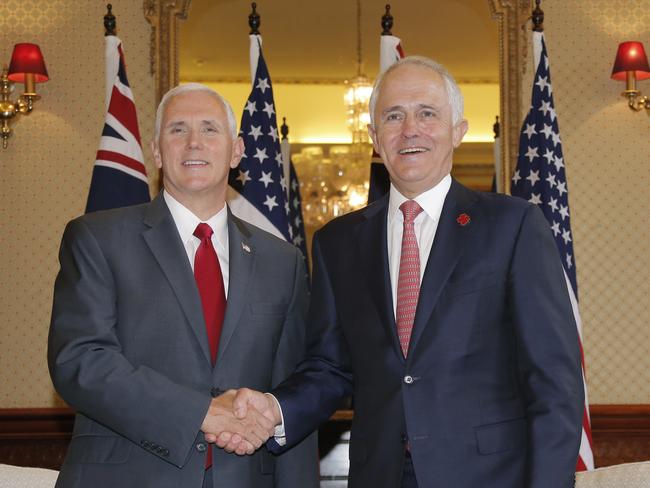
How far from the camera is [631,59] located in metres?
5.67

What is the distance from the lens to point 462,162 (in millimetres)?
6211

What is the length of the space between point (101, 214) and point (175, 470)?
0.78 m

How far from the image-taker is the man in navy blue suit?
2283 millimetres

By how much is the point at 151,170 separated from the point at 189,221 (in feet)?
10.3

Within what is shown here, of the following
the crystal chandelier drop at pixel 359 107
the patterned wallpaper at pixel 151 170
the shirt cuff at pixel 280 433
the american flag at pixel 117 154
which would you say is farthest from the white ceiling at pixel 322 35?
the shirt cuff at pixel 280 433

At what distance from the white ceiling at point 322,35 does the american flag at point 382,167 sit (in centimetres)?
108

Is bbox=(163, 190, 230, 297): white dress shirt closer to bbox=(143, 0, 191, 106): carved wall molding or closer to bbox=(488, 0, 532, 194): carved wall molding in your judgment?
bbox=(143, 0, 191, 106): carved wall molding

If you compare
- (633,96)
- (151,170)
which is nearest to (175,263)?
(151,170)

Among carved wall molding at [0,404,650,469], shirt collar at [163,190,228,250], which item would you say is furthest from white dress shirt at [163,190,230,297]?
carved wall molding at [0,404,650,469]

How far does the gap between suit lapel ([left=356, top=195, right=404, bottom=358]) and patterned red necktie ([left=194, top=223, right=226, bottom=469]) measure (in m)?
0.43

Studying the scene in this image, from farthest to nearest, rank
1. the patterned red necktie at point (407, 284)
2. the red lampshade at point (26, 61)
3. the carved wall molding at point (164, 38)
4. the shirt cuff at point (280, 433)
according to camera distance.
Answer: the carved wall molding at point (164, 38) < the red lampshade at point (26, 61) < the shirt cuff at point (280, 433) < the patterned red necktie at point (407, 284)

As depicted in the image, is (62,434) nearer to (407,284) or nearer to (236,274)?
(236,274)

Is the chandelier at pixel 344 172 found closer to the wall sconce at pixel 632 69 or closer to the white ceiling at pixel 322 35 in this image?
the white ceiling at pixel 322 35

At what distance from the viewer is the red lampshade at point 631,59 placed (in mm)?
5672
